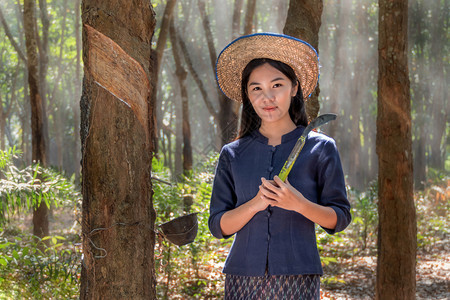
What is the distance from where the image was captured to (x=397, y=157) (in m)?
5.34

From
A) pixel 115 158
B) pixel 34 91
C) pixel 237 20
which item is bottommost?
pixel 115 158

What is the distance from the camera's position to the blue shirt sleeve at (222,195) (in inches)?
97.1

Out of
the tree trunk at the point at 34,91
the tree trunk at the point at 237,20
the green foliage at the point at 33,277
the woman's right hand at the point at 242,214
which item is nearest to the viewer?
the woman's right hand at the point at 242,214

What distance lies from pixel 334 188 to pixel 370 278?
6611 millimetres

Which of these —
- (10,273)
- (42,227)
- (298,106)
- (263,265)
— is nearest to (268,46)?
(298,106)

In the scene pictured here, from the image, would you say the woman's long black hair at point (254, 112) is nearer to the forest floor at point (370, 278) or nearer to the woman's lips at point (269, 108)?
the woman's lips at point (269, 108)

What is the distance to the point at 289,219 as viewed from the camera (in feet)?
7.64

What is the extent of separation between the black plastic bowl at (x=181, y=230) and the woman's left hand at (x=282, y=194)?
82cm

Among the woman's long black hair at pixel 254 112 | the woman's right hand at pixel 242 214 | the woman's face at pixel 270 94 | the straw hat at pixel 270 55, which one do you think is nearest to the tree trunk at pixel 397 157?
the straw hat at pixel 270 55

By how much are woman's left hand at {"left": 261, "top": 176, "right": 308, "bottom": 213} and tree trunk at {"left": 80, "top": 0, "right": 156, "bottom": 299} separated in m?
0.78

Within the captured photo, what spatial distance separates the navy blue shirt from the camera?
2.29m

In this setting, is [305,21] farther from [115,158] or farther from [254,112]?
[115,158]

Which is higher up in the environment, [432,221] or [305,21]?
[305,21]

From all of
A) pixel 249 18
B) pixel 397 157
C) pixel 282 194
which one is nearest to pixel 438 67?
pixel 249 18
